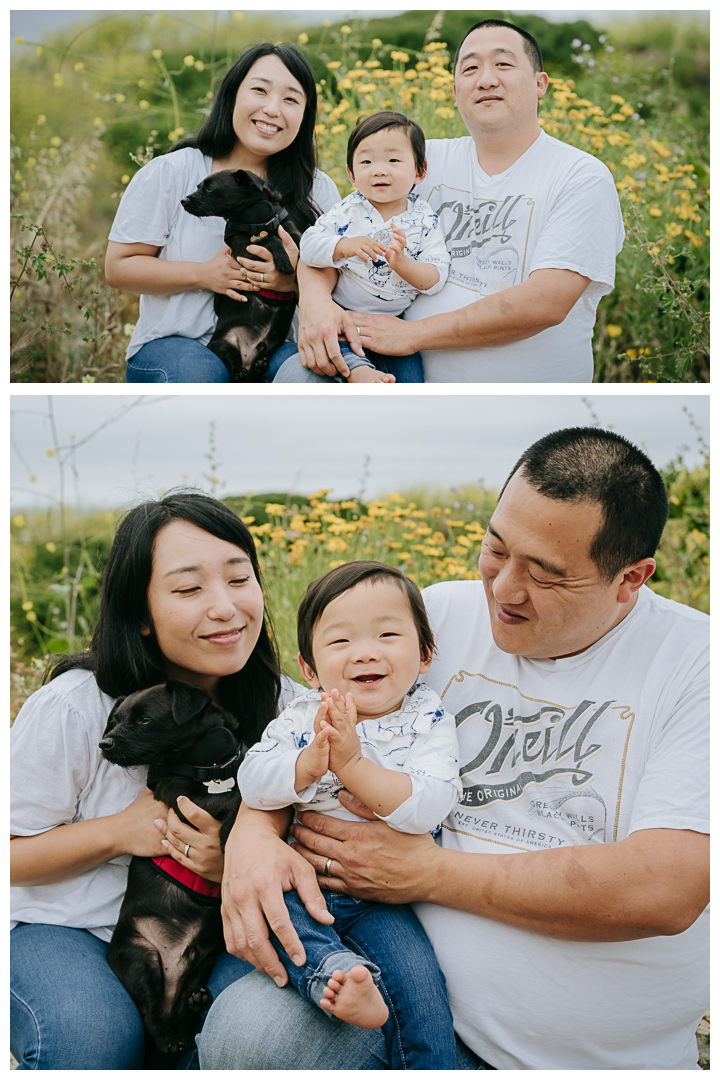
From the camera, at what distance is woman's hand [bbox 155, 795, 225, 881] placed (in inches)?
83.9

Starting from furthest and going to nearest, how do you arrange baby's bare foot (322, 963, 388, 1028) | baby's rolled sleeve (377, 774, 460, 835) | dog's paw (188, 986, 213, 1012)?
dog's paw (188, 986, 213, 1012) < baby's rolled sleeve (377, 774, 460, 835) < baby's bare foot (322, 963, 388, 1028)

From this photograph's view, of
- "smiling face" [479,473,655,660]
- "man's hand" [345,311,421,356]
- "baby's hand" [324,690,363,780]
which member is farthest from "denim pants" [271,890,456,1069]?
"man's hand" [345,311,421,356]

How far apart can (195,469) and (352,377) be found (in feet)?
3.77

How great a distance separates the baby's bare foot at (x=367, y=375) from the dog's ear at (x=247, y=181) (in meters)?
0.66

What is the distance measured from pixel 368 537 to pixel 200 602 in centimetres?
155

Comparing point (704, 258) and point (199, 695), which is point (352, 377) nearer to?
point (199, 695)

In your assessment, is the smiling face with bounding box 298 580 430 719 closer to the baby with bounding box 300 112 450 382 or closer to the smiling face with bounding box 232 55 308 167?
the baby with bounding box 300 112 450 382

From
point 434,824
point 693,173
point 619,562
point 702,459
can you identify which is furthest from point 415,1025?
point 693,173

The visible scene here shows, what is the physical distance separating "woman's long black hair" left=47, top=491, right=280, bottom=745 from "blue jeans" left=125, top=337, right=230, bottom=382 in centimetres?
67

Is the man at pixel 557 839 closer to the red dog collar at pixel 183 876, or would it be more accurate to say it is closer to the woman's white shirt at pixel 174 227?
the red dog collar at pixel 183 876

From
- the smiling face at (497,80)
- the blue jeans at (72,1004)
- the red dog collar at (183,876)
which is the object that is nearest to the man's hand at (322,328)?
the smiling face at (497,80)

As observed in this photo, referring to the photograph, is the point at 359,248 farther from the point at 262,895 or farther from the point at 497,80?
the point at 262,895

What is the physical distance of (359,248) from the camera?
275cm

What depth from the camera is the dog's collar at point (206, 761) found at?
218cm
